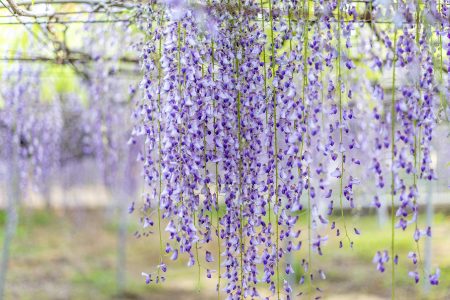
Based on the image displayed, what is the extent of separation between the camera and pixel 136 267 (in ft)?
31.5

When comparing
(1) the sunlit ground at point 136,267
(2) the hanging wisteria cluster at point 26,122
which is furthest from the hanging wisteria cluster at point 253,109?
(1) the sunlit ground at point 136,267

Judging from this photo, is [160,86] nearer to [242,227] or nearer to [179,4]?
[179,4]

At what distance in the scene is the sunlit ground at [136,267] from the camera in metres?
7.69

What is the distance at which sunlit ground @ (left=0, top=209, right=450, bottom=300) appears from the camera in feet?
25.2

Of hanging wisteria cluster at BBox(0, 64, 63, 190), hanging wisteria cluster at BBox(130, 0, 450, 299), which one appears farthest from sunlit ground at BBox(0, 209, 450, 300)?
hanging wisteria cluster at BBox(130, 0, 450, 299)

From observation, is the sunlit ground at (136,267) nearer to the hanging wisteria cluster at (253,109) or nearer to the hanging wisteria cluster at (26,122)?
the hanging wisteria cluster at (26,122)

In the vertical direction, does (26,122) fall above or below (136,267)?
above

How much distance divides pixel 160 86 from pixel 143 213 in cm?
57

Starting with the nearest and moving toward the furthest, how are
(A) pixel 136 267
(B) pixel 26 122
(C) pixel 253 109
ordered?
(C) pixel 253 109 < (B) pixel 26 122 < (A) pixel 136 267

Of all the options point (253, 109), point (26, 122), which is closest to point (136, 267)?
point (26, 122)

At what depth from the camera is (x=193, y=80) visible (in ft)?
8.19

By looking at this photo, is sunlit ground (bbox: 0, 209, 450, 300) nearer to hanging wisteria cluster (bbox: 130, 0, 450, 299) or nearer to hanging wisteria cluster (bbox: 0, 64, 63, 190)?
hanging wisteria cluster (bbox: 0, 64, 63, 190)

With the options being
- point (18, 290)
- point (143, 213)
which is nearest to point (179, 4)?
point (143, 213)

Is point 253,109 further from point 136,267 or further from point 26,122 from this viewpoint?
point 136,267
